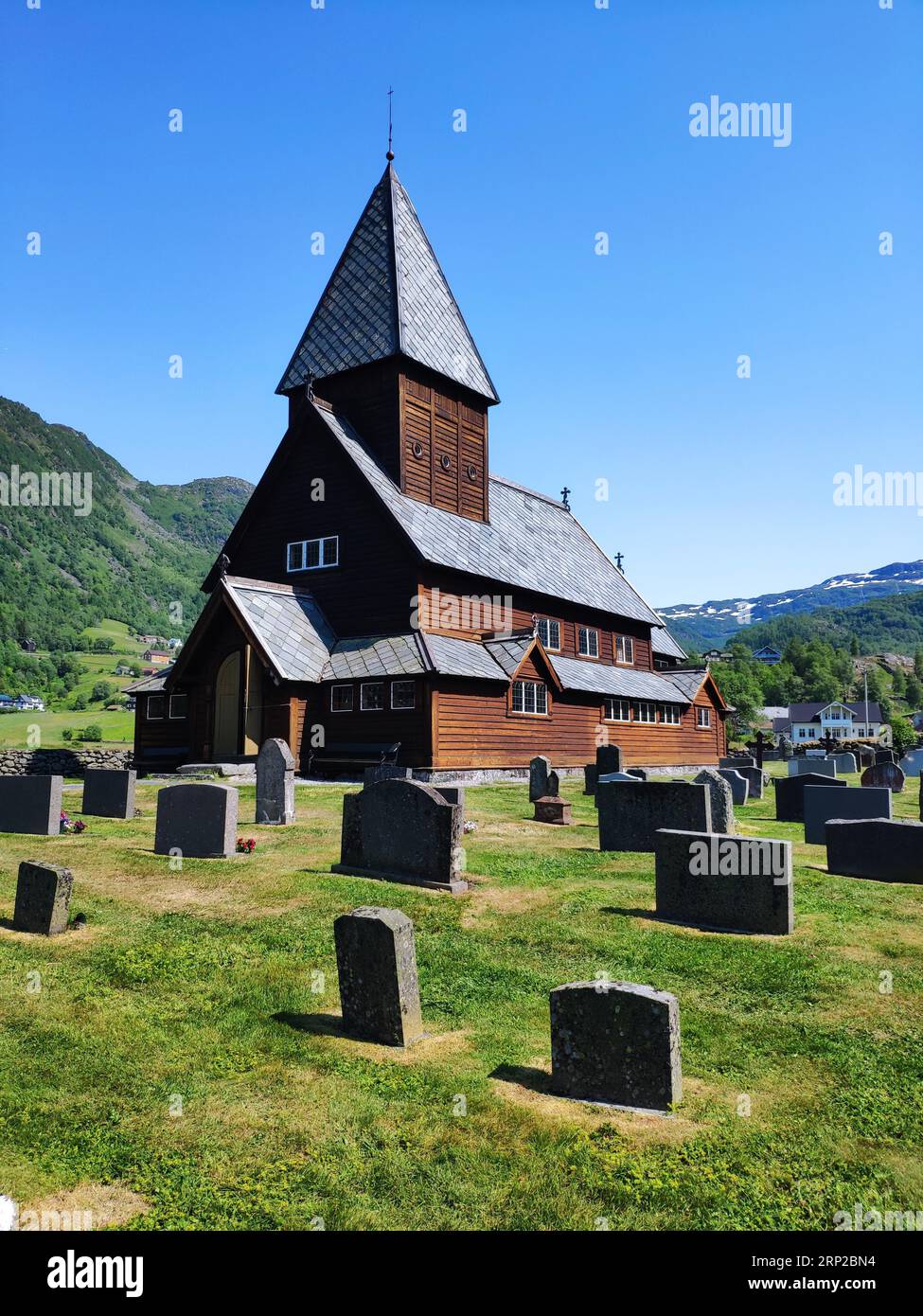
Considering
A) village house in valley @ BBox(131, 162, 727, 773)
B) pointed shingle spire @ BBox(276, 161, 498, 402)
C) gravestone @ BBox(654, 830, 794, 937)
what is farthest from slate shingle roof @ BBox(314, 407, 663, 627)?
gravestone @ BBox(654, 830, 794, 937)

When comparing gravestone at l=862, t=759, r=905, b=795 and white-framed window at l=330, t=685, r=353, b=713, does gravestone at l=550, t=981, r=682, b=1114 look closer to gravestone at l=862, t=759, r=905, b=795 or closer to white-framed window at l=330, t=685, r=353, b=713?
gravestone at l=862, t=759, r=905, b=795

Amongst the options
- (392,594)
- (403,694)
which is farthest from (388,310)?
(403,694)

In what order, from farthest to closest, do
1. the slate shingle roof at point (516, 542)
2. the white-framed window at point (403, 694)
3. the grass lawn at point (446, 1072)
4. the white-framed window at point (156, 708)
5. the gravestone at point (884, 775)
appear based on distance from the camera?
the white-framed window at point (156, 708) < the slate shingle roof at point (516, 542) < the white-framed window at point (403, 694) < the gravestone at point (884, 775) < the grass lawn at point (446, 1072)

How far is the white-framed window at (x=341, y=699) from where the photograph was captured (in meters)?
29.3

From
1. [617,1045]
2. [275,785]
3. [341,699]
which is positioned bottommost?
[617,1045]

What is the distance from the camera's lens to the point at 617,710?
128ft

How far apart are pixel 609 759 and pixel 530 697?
6757 millimetres

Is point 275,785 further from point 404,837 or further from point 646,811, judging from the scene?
point 646,811

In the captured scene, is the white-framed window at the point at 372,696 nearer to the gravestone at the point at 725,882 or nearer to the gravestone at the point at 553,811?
the gravestone at the point at 553,811

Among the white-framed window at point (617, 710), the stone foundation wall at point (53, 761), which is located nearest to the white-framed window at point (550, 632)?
the white-framed window at point (617, 710)

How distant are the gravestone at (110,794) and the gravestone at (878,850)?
14.3 meters

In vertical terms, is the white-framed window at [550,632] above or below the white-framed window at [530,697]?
above

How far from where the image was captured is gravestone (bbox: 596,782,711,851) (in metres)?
14.2
